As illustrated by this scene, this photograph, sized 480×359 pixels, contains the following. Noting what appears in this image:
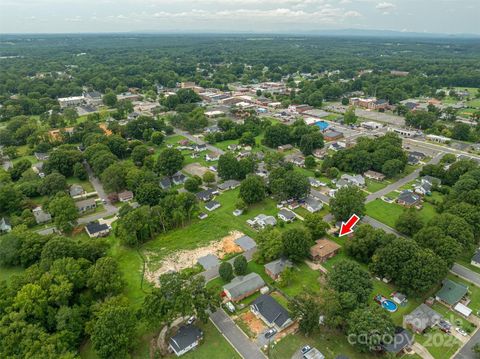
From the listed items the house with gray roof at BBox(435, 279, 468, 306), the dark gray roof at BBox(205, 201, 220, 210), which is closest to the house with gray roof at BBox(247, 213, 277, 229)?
the dark gray roof at BBox(205, 201, 220, 210)

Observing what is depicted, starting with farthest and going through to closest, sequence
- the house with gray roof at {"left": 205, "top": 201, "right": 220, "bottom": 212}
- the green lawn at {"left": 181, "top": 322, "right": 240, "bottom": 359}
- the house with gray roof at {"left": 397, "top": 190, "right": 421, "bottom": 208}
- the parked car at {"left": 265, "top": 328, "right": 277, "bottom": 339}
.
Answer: the house with gray roof at {"left": 397, "top": 190, "right": 421, "bottom": 208}
the house with gray roof at {"left": 205, "top": 201, "right": 220, "bottom": 212}
the parked car at {"left": 265, "top": 328, "right": 277, "bottom": 339}
the green lawn at {"left": 181, "top": 322, "right": 240, "bottom": 359}

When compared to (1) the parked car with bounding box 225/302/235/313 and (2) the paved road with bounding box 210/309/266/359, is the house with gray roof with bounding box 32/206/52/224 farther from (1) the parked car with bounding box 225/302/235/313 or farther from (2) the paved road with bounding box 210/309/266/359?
(1) the parked car with bounding box 225/302/235/313

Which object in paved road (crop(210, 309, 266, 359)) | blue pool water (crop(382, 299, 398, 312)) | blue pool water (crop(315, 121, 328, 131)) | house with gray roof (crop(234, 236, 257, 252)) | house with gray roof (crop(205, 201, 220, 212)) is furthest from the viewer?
blue pool water (crop(315, 121, 328, 131))

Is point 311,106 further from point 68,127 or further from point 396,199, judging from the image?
point 68,127

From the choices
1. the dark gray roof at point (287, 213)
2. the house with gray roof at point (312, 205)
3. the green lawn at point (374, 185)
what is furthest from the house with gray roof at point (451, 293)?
the green lawn at point (374, 185)

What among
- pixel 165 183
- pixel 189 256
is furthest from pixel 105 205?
pixel 189 256

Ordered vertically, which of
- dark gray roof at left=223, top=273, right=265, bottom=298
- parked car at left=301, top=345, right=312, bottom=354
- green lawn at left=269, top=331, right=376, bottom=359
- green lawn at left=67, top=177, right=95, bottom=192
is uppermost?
dark gray roof at left=223, top=273, right=265, bottom=298

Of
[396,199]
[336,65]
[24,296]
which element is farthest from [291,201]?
[336,65]

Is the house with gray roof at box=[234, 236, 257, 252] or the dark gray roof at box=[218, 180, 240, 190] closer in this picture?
the house with gray roof at box=[234, 236, 257, 252]

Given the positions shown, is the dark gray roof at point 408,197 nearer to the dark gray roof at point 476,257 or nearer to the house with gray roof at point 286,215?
the dark gray roof at point 476,257
